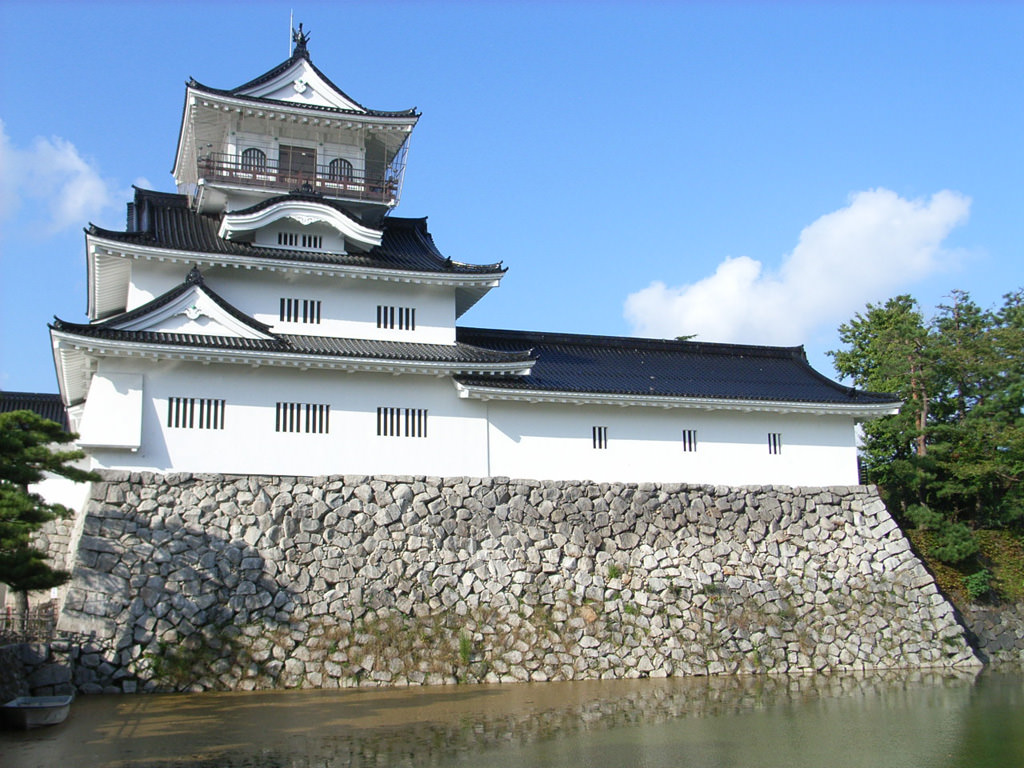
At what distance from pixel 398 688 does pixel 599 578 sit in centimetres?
412

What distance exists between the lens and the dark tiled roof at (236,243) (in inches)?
707

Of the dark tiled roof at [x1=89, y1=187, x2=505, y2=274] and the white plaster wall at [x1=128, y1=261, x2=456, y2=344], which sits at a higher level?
the dark tiled roof at [x1=89, y1=187, x2=505, y2=274]

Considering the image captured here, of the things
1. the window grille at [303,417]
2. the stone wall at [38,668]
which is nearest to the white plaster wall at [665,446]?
the window grille at [303,417]

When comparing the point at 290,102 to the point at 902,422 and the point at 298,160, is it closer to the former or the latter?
the point at 298,160

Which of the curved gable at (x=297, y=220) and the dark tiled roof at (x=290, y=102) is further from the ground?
the dark tiled roof at (x=290, y=102)

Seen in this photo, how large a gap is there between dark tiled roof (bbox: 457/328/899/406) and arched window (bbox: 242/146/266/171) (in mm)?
5422

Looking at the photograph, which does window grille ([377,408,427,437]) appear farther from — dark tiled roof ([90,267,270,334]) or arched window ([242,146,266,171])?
arched window ([242,146,266,171])

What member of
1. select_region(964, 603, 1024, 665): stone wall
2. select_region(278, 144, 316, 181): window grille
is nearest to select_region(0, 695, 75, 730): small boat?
select_region(278, 144, 316, 181): window grille

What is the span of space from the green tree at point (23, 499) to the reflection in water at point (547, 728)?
1.92 m

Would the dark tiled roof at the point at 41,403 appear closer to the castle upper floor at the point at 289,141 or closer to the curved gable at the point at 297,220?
the castle upper floor at the point at 289,141

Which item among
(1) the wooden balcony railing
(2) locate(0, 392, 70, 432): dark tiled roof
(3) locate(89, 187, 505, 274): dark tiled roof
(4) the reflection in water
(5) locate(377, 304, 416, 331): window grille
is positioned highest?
(1) the wooden balcony railing

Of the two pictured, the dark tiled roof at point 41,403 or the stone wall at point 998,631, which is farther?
the dark tiled roof at point 41,403

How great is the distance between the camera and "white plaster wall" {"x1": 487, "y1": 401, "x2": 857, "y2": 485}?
18734 millimetres

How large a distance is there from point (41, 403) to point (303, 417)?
10790 millimetres
